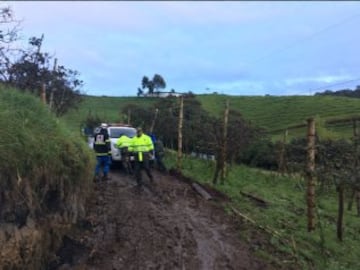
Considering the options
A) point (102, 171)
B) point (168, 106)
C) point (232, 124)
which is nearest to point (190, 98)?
point (168, 106)

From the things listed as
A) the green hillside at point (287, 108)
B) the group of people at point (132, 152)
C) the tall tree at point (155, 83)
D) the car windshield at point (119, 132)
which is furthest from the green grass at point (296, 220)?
the tall tree at point (155, 83)

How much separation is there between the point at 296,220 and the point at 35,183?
702 centimetres

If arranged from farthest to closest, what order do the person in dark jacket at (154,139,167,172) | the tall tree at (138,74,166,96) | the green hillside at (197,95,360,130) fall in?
the tall tree at (138,74,166,96) → the green hillside at (197,95,360,130) → the person in dark jacket at (154,139,167,172)

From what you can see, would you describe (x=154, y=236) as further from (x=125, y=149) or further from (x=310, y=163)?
(x=125, y=149)

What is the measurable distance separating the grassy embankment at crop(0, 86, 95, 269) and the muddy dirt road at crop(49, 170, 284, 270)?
52 centimetres

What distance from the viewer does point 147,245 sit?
12.0 metres

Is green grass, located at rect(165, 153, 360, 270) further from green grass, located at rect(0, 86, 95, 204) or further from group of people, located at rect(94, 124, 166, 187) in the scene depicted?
green grass, located at rect(0, 86, 95, 204)

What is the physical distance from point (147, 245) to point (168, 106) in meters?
23.0

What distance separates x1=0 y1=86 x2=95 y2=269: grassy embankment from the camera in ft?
34.6

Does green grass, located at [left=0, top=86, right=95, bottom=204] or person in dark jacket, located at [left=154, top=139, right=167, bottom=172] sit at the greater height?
green grass, located at [left=0, top=86, right=95, bottom=204]

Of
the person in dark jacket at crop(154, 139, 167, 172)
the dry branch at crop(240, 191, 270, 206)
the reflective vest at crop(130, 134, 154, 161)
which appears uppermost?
the reflective vest at crop(130, 134, 154, 161)

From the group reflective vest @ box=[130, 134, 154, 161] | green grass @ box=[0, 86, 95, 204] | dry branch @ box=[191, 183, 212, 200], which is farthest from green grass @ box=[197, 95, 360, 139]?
green grass @ box=[0, 86, 95, 204]

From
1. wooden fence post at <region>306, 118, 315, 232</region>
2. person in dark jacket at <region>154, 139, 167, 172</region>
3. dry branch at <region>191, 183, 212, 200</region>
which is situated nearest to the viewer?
wooden fence post at <region>306, 118, 315, 232</region>

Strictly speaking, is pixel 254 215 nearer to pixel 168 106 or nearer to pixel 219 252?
pixel 219 252
